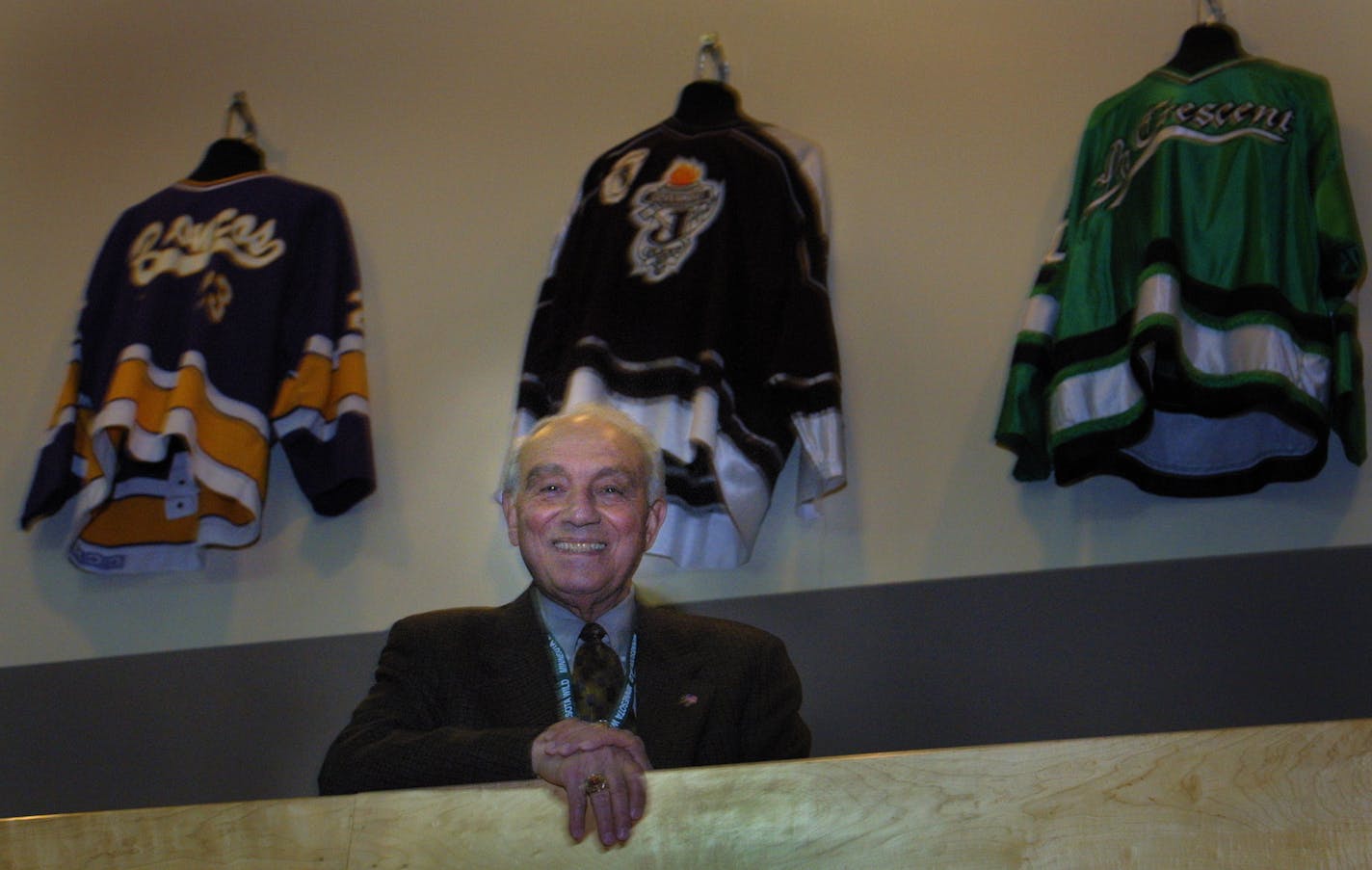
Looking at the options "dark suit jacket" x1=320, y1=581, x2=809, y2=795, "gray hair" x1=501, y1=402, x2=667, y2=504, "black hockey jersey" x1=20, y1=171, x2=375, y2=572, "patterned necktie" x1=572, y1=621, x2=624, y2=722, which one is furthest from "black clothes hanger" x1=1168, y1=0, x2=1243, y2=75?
"black hockey jersey" x1=20, y1=171, x2=375, y2=572

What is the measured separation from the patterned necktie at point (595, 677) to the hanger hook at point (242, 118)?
6.12 ft

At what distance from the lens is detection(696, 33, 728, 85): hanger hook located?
120 inches

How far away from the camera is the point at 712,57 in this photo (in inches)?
121

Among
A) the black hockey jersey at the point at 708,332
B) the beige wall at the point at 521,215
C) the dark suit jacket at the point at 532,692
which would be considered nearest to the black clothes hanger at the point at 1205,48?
the beige wall at the point at 521,215

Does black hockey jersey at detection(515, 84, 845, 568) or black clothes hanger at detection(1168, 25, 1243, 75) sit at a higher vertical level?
black clothes hanger at detection(1168, 25, 1243, 75)

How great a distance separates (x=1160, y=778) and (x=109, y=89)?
9.78 feet

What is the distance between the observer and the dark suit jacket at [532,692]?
173 centimetres

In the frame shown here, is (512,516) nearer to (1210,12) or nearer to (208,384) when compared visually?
(208,384)

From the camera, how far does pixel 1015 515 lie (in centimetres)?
270

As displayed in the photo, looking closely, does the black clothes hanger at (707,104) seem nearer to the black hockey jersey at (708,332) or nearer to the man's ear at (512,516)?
the black hockey jersey at (708,332)

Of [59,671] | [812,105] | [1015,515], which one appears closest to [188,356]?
[59,671]

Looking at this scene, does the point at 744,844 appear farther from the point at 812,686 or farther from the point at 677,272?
the point at 677,272

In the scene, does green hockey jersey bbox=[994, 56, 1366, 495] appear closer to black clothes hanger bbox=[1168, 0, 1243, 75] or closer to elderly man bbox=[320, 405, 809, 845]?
black clothes hanger bbox=[1168, 0, 1243, 75]

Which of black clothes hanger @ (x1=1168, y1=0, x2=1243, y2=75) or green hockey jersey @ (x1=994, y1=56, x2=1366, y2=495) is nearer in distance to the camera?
green hockey jersey @ (x1=994, y1=56, x2=1366, y2=495)
